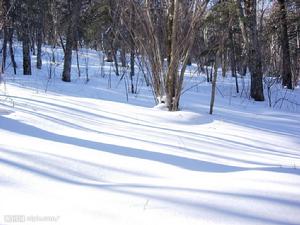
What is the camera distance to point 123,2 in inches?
368

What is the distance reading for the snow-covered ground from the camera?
9.01 ft

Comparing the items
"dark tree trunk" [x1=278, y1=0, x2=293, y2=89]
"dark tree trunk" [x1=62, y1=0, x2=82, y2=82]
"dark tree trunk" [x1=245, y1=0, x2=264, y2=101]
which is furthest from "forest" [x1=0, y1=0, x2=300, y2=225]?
"dark tree trunk" [x1=278, y1=0, x2=293, y2=89]

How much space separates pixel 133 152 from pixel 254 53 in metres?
10.2

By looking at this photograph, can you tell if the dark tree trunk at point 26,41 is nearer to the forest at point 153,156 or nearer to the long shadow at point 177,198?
the forest at point 153,156

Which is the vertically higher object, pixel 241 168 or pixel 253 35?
pixel 253 35

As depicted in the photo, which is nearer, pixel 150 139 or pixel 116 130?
pixel 150 139

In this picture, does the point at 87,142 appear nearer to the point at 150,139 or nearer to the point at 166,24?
the point at 150,139

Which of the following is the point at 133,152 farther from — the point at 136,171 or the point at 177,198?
the point at 177,198

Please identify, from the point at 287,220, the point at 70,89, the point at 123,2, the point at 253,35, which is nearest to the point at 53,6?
the point at 70,89

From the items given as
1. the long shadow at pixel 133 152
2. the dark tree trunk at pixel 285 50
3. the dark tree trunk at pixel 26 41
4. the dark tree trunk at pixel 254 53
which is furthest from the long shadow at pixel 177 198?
the dark tree trunk at pixel 285 50

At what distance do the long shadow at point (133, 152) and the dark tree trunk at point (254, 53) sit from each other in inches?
387

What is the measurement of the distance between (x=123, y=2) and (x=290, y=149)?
16.3 ft

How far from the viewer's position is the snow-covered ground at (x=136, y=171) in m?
2.75

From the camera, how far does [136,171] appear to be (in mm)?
3857
